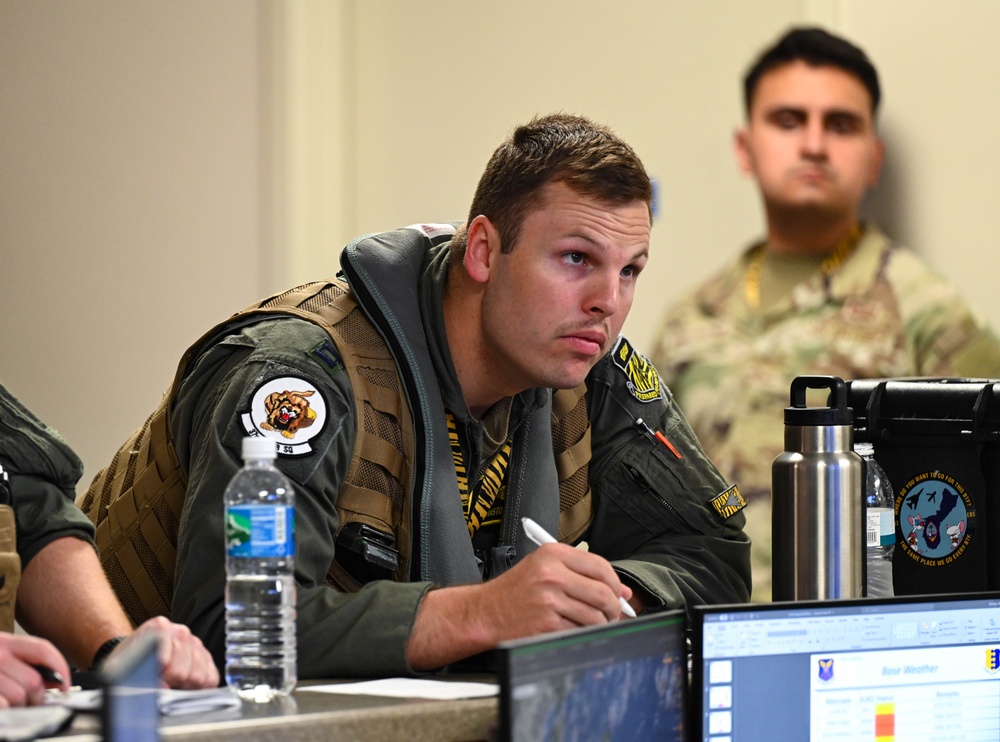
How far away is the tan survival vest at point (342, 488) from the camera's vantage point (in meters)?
1.69

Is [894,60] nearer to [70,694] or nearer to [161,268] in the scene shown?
[161,268]

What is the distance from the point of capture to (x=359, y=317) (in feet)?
5.90

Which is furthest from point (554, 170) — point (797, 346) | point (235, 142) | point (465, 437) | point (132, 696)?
point (235, 142)

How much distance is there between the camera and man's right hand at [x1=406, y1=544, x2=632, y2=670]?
1376 mm

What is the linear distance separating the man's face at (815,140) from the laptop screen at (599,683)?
2152 mm

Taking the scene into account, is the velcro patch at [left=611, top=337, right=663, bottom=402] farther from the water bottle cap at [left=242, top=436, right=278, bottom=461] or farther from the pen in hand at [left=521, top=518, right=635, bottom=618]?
the water bottle cap at [left=242, top=436, right=278, bottom=461]

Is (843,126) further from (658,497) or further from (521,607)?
(521,607)

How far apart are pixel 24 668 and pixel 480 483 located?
33.7 inches

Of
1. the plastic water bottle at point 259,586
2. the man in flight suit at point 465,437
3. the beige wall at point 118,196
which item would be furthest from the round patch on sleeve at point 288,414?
the beige wall at point 118,196

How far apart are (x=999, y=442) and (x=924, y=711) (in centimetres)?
56

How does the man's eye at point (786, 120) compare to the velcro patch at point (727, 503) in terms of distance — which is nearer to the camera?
the velcro patch at point (727, 503)

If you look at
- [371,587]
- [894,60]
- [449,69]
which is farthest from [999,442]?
[449,69]

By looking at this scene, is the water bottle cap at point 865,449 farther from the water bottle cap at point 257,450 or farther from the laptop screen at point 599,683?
the water bottle cap at point 257,450

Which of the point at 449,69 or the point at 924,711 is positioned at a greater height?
the point at 449,69
